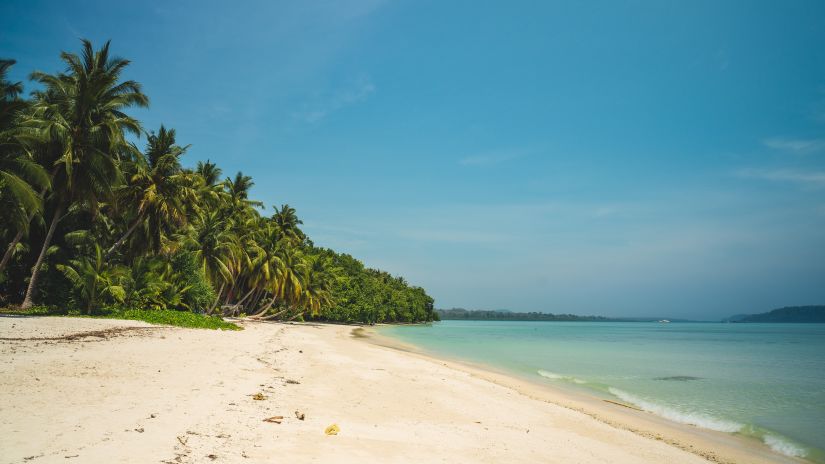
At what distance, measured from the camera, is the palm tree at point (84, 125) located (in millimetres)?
21609

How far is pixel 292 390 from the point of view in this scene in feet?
32.0

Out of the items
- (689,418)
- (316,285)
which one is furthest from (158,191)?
(689,418)

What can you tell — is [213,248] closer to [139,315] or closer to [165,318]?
[139,315]

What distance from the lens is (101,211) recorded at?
29266mm

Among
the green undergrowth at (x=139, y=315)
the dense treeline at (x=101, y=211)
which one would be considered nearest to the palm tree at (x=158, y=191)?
the dense treeline at (x=101, y=211)

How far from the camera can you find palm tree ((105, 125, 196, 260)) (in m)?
27.4

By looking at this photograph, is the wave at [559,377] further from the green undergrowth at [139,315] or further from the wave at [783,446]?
the green undergrowth at [139,315]

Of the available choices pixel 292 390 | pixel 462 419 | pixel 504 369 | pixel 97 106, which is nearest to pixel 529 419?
pixel 462 419

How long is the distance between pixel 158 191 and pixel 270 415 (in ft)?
84.5

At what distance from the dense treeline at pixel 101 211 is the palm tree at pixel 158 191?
0.07 m

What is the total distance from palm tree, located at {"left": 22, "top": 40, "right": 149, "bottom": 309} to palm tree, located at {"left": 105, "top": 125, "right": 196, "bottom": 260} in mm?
3567

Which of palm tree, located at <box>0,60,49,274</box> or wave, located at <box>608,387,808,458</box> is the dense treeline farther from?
wave, located at <box>608,387,808,458</box>

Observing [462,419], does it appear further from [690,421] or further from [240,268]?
[240,268]

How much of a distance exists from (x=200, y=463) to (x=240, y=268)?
1541 inches
